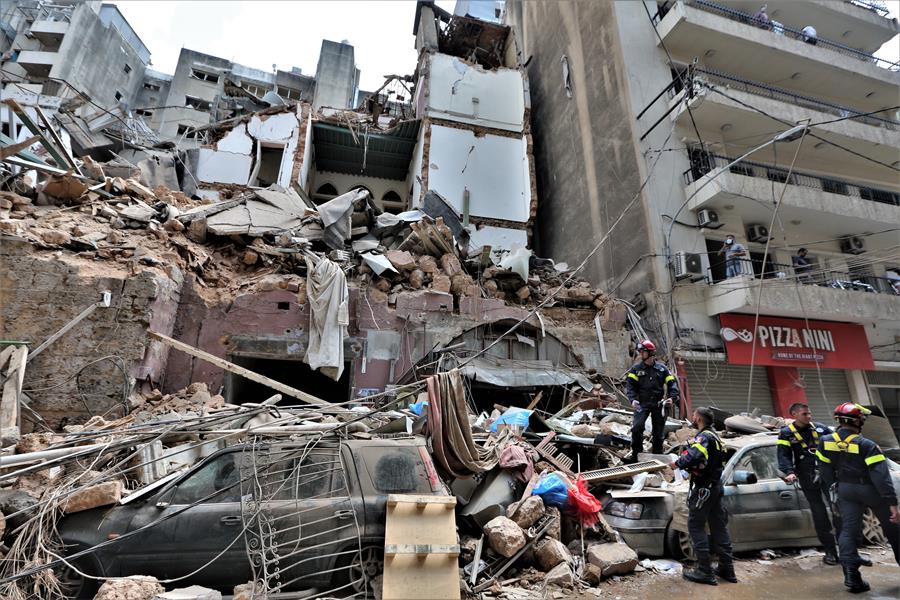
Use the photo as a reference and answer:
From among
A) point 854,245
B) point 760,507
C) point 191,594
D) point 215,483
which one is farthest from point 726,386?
point 191,594

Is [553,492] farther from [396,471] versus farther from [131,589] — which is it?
[131,589]

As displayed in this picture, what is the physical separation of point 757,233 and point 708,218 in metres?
2.10

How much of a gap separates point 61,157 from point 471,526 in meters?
11.9

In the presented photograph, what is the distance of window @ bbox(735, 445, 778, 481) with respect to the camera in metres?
5.19

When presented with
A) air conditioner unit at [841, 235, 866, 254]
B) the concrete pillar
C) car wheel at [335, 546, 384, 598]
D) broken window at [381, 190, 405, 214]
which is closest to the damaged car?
car wheel at [335, 546, 384, 598]

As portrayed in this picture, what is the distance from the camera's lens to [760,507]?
195 inches

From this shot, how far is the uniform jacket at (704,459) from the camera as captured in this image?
4.26 metres

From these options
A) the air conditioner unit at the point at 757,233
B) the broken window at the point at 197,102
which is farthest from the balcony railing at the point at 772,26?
the broken window at the point at 197,102

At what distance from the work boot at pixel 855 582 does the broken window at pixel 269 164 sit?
60.0 ft

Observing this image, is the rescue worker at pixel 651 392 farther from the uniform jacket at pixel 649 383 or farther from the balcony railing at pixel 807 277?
the balcony railing at pixel 807 277

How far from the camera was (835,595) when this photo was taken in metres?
3.95

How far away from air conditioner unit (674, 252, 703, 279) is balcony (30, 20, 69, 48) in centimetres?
4194

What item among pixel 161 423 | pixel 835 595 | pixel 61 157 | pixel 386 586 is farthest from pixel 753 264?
pixel 61 157

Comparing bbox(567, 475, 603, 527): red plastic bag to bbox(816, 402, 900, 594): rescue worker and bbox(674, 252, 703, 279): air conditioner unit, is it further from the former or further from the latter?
bbox(674, 252, 703, 279): air conditioner unit
